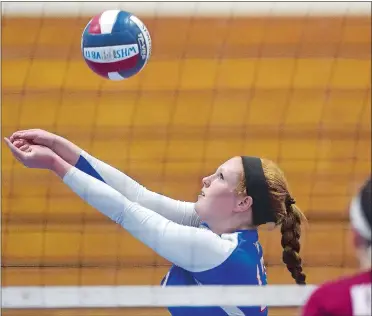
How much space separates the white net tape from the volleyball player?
11 cm

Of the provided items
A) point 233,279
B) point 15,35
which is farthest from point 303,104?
point 233,279

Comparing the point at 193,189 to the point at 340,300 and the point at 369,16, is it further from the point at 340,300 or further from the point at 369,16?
the point at 340,300

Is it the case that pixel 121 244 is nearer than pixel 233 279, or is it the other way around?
pixel 233 279

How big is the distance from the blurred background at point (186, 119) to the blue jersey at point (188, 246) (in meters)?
1.93

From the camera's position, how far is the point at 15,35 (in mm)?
6898

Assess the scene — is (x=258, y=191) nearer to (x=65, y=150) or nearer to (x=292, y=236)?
(x=292, y=236)

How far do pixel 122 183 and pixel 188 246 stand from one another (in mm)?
616

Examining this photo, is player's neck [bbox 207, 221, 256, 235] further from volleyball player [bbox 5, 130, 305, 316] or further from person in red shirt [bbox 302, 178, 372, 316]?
person in red shirt [bbox 302, 178, 372, 316]

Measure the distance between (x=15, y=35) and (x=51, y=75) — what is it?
19.1 inches

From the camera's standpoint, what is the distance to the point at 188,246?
8.95ft

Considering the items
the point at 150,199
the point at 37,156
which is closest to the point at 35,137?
the point at 37,156

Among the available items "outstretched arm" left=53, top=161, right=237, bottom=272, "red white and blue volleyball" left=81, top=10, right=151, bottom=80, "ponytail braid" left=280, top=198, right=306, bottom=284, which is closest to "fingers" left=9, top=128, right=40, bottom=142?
"outstretched arm" left=53, top=161, right=237, bottom=272

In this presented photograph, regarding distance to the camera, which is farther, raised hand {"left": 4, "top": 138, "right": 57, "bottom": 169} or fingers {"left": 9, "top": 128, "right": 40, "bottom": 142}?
fingers {"left": 9, "top": 128, "right": 40, "bottom": 142}

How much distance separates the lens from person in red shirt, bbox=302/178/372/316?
1955 millimetres
